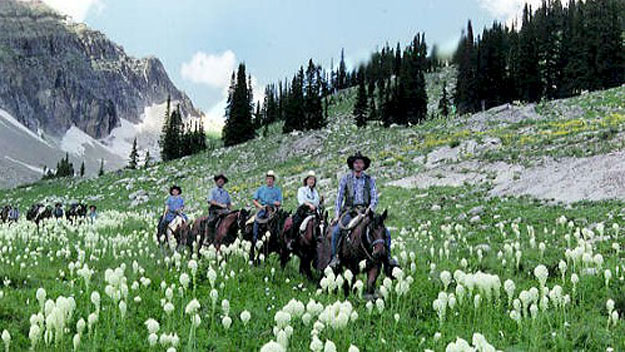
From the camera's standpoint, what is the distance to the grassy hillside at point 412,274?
22.1ft

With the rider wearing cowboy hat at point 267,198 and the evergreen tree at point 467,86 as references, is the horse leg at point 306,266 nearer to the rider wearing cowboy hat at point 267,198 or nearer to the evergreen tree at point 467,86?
the rider wearing cowboy hat at point 267,198

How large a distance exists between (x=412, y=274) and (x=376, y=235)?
242cm

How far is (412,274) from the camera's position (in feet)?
36.5

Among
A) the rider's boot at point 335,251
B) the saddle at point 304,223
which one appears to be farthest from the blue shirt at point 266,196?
the rider's boot at point 335,251

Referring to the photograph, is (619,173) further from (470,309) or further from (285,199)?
(285,199)

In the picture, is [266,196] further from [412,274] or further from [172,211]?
[412,274]

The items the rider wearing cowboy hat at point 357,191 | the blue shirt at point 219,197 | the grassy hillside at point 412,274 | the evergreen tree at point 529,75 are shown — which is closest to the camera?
the grassy hillside at point 412,274

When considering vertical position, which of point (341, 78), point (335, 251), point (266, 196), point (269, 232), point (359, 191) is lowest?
point (335, 251)

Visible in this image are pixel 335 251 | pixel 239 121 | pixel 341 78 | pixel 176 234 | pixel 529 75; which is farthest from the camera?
pixel 341 78

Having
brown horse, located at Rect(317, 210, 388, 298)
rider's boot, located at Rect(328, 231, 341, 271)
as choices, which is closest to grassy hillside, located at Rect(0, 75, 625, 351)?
brown horse, located at Rect(317, 210, 388, 298)

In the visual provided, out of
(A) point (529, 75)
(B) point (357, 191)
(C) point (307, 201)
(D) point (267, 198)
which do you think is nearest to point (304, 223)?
(C) point (307, 201)

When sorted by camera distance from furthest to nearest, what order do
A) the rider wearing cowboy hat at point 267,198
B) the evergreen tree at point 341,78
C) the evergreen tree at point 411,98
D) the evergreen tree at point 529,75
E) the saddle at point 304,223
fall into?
the evergreen tree at point 341,78 < the evergreen tree at point 411,98 < the evergreen tree at point 529,75 < the rider wearing cowboy hat at point 267,198 < the saddle at point 304,223

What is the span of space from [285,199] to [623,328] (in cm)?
2677

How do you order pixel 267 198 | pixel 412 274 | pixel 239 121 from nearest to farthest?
pixel 412 274
pixel 267 198
pixel 239 121
